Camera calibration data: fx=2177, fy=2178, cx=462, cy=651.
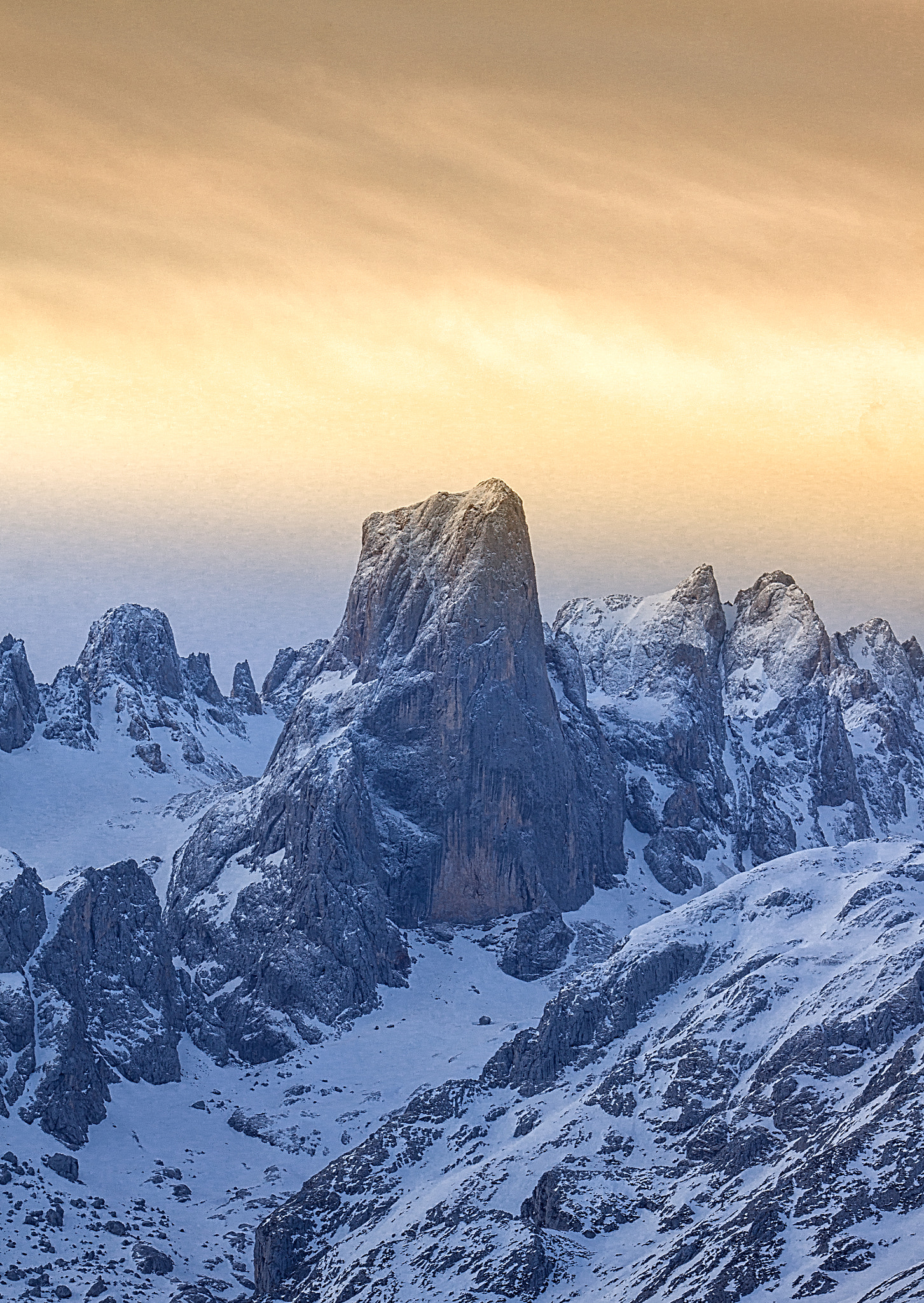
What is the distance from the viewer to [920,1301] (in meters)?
198
